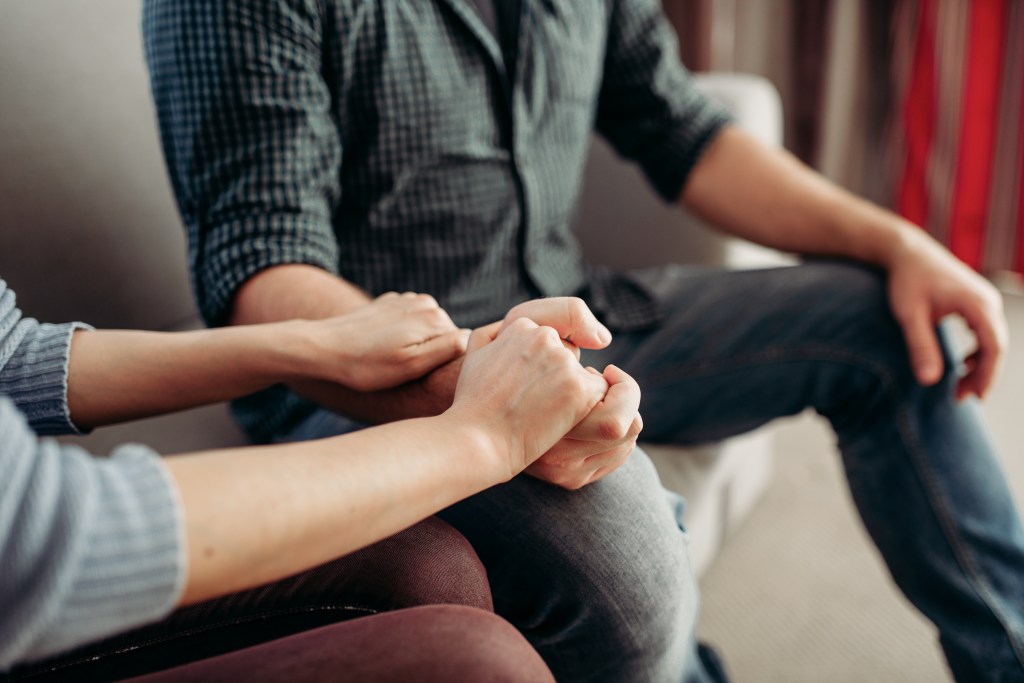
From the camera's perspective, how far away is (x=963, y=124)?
6.23 feet

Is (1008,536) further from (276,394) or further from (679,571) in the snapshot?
(276,394)

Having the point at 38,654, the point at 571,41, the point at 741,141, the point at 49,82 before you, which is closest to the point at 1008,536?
the point at 741,141

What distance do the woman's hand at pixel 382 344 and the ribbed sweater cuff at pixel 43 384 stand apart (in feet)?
0.58

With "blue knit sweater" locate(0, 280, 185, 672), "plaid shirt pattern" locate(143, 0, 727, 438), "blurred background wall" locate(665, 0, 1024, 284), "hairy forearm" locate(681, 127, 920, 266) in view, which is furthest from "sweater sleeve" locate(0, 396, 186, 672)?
"blurred background wall" locate(665, 0, 1024, 284)

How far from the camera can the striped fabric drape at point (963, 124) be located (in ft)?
6.00

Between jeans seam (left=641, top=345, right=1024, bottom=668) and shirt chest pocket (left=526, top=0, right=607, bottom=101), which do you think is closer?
jeans seam (left=641, top=345, right=1024, bottom=668)

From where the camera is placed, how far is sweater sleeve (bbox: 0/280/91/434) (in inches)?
23.7

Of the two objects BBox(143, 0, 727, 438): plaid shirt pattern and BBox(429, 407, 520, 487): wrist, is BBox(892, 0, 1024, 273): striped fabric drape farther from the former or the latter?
BBox(429, 407, 520, 487): wrist

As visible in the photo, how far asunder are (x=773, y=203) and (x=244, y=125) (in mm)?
635

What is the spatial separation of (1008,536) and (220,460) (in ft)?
2.38

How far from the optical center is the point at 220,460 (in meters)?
0.41

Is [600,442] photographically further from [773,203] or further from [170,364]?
[773,203]

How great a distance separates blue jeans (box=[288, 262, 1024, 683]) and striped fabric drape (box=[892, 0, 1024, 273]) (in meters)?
1.25

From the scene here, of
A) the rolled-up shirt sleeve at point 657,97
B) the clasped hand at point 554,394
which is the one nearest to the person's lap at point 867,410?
the rolled-up shirt sleeve at point 657,97
